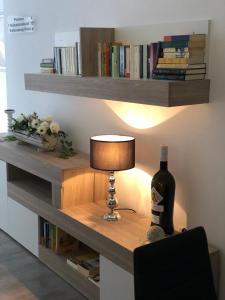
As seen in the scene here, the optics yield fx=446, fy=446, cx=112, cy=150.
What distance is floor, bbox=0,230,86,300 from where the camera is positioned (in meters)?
2.97

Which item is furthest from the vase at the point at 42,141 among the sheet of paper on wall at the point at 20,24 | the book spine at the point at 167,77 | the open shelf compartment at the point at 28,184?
the book spine at the point at 167,77

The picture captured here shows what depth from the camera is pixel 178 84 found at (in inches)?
87.7

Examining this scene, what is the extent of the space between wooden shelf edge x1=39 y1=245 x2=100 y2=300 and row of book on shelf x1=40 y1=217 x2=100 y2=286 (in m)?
0.03

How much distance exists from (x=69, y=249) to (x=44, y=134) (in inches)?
34.4

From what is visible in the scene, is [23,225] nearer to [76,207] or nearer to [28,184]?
[28,184]

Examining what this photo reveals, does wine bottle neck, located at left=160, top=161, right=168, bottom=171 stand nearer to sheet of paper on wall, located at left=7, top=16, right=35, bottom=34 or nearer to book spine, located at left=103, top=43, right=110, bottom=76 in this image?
book spine, located at left=103, top=43, right=110, bottom=76

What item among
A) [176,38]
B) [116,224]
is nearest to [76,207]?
[116,224]

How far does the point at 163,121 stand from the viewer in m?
2.65

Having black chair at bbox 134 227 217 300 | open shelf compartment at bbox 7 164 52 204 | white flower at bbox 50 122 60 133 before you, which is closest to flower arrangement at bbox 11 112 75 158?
white flower at bbox 50 122 60 133

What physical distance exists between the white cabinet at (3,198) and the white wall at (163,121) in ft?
2.14

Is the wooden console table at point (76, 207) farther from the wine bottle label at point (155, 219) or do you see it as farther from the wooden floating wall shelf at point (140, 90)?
the wooden floating wall shelf at point (140, 90)

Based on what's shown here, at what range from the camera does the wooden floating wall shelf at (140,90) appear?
7.32 ft

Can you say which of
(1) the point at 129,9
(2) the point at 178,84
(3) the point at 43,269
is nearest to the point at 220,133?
(2) the point at 178,84

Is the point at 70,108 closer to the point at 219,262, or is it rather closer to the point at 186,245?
the point at 219,262
